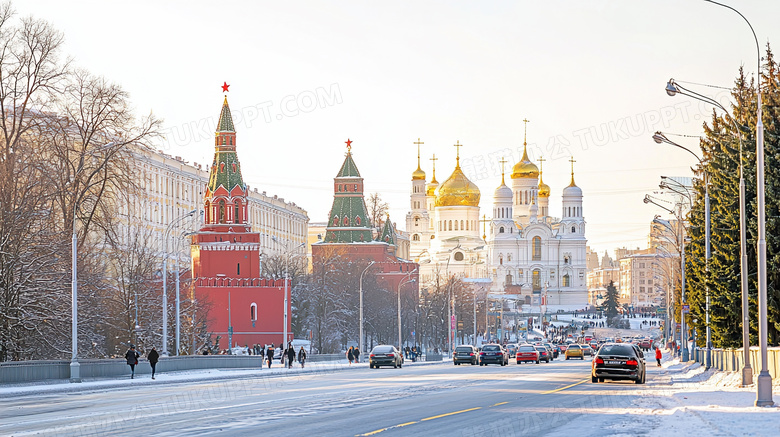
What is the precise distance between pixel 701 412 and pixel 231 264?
3169 inches

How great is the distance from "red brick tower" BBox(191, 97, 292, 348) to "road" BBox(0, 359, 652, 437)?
204 ft

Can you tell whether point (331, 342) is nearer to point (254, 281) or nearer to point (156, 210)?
point (254, 281)

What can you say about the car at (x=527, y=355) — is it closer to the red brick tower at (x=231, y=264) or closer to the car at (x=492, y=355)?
the car at (x=492, y=355)

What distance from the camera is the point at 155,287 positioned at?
72250 mm

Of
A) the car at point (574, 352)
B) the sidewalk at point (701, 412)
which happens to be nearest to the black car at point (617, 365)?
the sidewalk at point (701, 412)

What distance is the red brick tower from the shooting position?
9788cm

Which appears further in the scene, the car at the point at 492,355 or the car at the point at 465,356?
the car at the point at 465,356

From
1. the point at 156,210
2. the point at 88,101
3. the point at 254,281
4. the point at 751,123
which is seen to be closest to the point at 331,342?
the point at 254,281

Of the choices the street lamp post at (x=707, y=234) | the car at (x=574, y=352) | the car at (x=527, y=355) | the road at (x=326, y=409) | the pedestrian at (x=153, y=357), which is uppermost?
the street lamp post at (x=707, y=234)

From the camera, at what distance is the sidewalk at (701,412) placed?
19.4 metres

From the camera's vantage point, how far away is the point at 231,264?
101188 mm

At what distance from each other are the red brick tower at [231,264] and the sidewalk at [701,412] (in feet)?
220

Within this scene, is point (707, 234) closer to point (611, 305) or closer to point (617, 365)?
point (617, 365)

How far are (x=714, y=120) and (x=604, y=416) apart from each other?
24.0m
